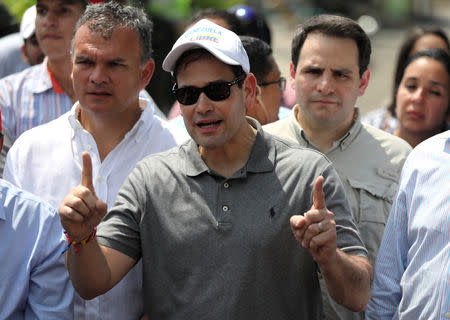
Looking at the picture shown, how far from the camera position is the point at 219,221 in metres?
2.93

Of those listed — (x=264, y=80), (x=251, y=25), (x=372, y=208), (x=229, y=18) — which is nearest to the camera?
(x=372, y=208)

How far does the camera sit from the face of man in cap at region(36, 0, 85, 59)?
189 inches

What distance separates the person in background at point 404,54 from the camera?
18.5 feet

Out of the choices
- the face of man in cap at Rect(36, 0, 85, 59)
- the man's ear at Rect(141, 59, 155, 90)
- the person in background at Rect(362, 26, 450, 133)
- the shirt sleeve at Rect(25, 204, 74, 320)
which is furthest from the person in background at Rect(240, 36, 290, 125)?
the shirt sleeve at Rect(25, 204, 74, 320)

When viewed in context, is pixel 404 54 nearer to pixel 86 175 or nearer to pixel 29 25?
pixel 29 25

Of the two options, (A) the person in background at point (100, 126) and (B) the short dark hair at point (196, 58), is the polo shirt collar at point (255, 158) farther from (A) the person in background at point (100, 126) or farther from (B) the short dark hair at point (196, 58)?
(A) the person in background at point (100, 126)

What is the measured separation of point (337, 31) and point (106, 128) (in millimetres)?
1264

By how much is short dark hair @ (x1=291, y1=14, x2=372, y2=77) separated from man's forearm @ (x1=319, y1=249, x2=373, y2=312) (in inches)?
55.6

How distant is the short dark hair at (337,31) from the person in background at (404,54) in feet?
5.48

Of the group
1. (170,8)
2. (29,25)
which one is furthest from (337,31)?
(170,8)

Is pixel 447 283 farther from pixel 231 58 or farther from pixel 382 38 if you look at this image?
pixel 382 38

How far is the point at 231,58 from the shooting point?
3.05 meters

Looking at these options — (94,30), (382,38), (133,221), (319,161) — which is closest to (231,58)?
(319,161)

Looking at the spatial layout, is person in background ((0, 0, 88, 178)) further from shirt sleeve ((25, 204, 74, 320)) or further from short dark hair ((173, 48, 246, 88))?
short dark hair ((173, 48, 246, 88))
